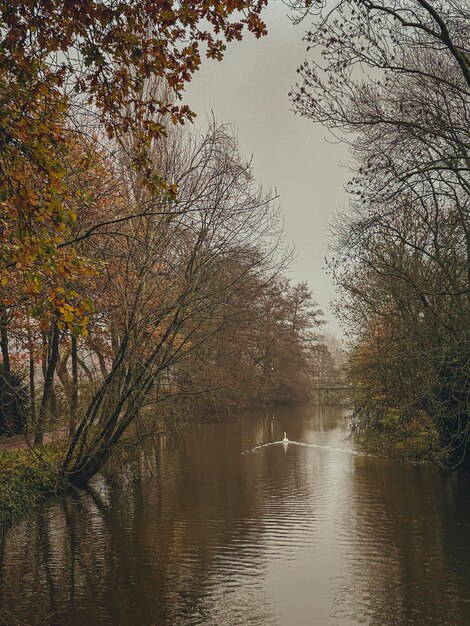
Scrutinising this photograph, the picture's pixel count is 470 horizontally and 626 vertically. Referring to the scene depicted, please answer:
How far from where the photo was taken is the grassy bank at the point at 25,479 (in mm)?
11117

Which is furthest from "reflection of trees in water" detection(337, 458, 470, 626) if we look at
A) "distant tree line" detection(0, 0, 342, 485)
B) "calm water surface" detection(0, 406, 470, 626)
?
"distant tree line" detection(0, 0, 342, 485)

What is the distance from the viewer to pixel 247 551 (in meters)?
9.94

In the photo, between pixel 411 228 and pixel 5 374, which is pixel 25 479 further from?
pixel 411 228

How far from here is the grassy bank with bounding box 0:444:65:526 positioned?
36.5 feet

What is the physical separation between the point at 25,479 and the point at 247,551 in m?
5.13

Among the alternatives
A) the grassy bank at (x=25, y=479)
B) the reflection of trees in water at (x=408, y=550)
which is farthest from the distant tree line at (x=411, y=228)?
the grassy bank at (x=25, y=479)

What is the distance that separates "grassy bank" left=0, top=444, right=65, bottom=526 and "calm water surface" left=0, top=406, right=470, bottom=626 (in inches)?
12.9

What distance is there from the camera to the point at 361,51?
926cm

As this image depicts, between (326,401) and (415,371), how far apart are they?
2974 cm

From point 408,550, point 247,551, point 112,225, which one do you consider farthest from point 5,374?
point 408,550

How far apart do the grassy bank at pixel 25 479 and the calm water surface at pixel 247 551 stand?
0.33 m

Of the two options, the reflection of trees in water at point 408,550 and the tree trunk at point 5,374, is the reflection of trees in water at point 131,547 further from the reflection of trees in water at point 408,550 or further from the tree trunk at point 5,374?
the tree trunk at point 5,374

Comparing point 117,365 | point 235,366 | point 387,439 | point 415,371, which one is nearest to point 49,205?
point 117,365

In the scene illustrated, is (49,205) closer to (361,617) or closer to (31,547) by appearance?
(361,617)
